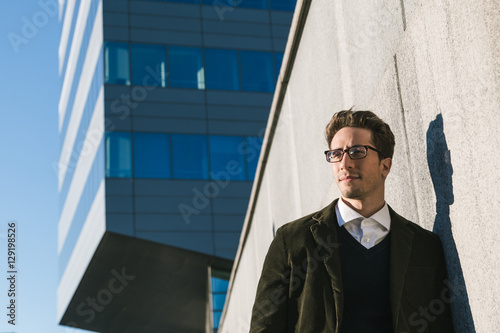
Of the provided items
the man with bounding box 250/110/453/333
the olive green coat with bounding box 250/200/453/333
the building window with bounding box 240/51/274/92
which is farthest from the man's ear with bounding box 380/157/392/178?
the building window with bounding box 240/51/274/92

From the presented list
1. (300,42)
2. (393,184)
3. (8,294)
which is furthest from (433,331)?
(8,294)

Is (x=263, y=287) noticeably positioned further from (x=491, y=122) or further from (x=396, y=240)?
(x=491, y=122)

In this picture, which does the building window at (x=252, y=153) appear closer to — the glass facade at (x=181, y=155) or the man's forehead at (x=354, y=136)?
the glass facade at (x=181, y=155)

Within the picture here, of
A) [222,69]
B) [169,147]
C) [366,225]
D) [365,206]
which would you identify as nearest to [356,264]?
[366,225]

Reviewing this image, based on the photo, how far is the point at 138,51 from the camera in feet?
101

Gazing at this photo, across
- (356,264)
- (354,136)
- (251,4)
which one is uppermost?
(251,4)

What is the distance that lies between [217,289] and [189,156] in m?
5.41

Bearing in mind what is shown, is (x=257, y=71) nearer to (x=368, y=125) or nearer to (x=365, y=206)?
(x=368, y=125)

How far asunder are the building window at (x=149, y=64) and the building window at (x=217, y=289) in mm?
7871

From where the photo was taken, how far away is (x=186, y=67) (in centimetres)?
3178

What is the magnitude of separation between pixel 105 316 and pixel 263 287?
32953mm

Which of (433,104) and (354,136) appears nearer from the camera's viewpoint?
(354,136)

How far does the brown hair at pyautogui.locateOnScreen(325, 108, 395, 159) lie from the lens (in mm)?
3953

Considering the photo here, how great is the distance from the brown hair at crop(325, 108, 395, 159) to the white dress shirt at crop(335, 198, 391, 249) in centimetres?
33
